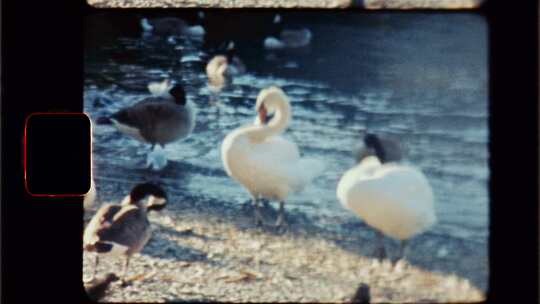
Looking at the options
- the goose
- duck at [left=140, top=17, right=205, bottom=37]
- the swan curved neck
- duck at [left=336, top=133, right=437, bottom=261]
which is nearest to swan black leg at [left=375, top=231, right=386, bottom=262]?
duck at [left=336, top=133, right=437, bottom=261]

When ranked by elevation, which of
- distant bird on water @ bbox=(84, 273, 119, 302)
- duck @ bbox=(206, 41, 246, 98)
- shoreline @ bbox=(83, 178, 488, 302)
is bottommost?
distant bird on water @ bbox=(84, 273, 119, 302)

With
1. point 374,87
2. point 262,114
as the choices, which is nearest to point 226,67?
point 262,114

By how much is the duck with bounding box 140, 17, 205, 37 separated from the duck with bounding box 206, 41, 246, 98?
0.19ft

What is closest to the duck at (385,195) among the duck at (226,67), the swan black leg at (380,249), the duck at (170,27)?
the swan black leg at (380,249)

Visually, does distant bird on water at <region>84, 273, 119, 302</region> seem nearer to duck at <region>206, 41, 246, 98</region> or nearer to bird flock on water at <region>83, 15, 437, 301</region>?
bird flock on water at <region>83, 15, 437, 301</region>

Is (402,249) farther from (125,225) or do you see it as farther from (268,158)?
(125,225)

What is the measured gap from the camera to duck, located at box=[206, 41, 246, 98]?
3.71 ft

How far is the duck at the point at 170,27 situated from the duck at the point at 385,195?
374 mm

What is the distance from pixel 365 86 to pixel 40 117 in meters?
0.60

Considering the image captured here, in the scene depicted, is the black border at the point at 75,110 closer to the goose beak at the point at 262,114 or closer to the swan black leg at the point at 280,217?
the goose beak at the point at 262,114

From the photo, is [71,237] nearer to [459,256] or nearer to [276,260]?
[276,260]

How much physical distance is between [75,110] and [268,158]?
14.7 inches

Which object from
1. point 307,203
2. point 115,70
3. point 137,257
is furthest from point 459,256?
point 115,70

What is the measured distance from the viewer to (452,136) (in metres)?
1.13
